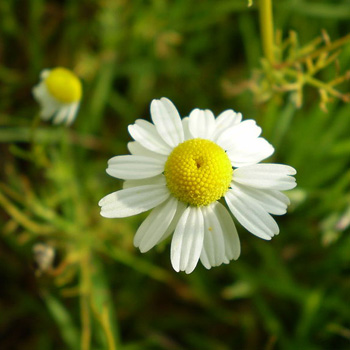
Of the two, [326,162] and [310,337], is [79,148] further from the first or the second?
[310,337]

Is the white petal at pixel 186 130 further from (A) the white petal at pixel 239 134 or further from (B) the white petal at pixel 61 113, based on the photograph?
(B) the white petal at pixel 61 113

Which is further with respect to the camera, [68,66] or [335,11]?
[68,66]

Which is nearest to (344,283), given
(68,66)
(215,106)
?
(215,106)

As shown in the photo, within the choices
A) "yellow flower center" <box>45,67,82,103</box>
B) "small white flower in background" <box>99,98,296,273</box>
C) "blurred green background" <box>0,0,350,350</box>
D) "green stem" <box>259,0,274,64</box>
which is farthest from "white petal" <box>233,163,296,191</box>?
"yellow flower center" <box>45,67,82,103</box>

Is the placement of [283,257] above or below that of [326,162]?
below

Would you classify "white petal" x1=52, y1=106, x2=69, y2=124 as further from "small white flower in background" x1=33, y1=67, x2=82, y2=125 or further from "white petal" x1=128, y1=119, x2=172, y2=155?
"white petal" x1=128, y1=119, x2=172, y2=155
